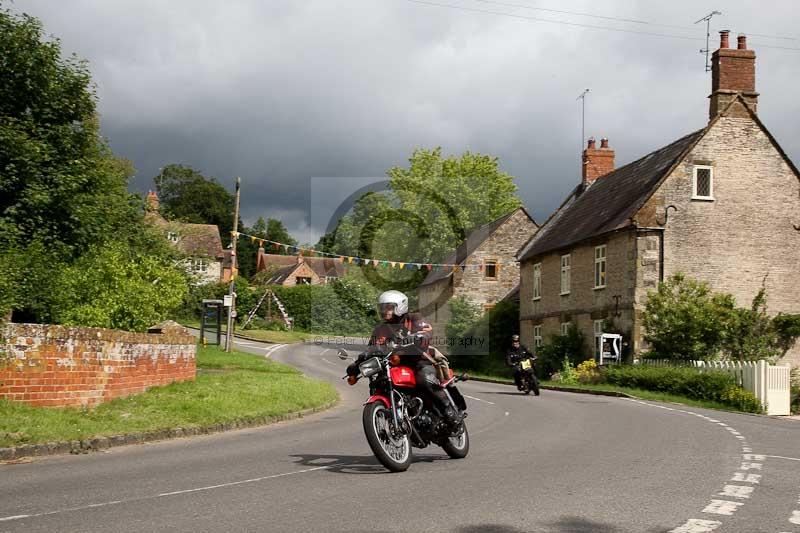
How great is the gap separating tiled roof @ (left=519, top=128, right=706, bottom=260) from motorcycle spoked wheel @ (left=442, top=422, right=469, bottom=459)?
23.5 metres

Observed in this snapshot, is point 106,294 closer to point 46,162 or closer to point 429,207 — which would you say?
point 46,162

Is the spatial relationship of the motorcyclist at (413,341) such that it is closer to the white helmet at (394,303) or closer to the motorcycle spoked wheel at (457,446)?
the white helmet at (394,303)

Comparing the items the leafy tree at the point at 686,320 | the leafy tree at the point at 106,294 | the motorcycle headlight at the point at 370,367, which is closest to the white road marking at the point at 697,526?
the motorcycle headlight at the point at 370,367

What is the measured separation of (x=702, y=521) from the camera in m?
6.25

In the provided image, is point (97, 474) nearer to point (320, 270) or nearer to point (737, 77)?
point (737, 77)

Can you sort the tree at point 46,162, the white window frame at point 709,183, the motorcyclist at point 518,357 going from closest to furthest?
1. the tree at point 46,162
2. the motorcyclist at point 518,357
3. the white window frame at point 709,183

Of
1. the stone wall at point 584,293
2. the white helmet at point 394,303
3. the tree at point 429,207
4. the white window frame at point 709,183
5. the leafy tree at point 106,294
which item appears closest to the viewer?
the white helmet at point 394,303

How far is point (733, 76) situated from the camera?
3312cm

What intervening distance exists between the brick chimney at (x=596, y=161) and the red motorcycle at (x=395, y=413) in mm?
37084

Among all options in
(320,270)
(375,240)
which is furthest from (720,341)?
(320,270)

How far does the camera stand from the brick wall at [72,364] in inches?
492

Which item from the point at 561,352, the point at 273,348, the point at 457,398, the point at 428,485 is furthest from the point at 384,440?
the point at 273,348

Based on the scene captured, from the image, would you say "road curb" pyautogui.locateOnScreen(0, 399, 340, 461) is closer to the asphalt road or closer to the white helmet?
the asphalt road

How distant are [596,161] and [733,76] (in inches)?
493
